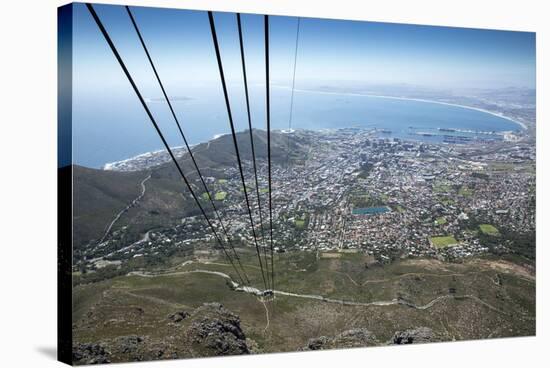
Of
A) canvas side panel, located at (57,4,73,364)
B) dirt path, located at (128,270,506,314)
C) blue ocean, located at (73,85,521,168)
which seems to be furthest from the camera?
dirt path, located at (128,270,506,314)

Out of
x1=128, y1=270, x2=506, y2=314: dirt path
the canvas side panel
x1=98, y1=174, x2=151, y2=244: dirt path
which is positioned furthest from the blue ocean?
x1=128, y1=270, x2=506, y2=314: dirt path

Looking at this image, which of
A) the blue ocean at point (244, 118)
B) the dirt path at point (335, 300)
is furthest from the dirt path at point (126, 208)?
the dirt path at point (335, 300)

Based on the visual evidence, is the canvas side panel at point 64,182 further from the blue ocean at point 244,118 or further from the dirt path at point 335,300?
the dirt path at point 335,300

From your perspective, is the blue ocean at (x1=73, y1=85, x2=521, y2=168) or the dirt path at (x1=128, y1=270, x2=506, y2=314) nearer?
the blue ocean at (x1=73, y1=85, x2=521, y2=168)

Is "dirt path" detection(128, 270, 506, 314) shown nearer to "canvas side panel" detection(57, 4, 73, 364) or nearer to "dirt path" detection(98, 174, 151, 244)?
"dirt path" detection(98, 174, 151, 244)

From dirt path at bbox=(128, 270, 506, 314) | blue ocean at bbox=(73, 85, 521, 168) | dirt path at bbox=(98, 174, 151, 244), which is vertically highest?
blue ocean at bbox=(73, 85, 521, 168)

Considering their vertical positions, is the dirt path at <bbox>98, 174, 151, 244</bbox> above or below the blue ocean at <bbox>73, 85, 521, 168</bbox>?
below
